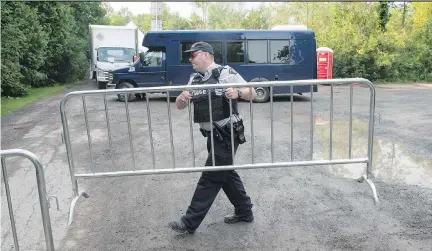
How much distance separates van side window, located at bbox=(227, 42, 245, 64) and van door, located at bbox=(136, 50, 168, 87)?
2.52 metres

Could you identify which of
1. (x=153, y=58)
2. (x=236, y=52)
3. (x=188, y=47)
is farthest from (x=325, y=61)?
(x=153, y=58)

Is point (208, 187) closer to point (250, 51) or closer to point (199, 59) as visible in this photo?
point (199, 59)

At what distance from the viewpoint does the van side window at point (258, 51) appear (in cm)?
1486

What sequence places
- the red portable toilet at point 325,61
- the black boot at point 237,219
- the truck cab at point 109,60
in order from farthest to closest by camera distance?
the red portable toilet at point 325,61, the truck cab at point 109,60, the black boot at point 237,219

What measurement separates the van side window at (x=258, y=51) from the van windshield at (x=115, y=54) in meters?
9.54

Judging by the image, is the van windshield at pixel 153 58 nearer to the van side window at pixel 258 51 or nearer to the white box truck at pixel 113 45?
the van side window at pixel 258 51

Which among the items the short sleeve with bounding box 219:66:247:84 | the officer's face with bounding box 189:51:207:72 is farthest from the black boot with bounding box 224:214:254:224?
the officer's face with bounding box 189:51:207:72

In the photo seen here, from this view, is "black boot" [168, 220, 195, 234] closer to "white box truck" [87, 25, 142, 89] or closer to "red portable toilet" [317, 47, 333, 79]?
"white box truck" [87, 25, 142, 89]

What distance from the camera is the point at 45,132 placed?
30.7 ft

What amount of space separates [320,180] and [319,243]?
190 cm

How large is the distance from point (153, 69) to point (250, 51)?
376 centimetres

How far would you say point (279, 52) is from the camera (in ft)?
48.9

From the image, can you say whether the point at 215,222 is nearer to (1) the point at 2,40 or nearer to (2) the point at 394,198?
(2) the point at 394,198

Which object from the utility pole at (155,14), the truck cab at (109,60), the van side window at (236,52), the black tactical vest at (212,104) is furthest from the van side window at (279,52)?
the utility pole at (155,14)
